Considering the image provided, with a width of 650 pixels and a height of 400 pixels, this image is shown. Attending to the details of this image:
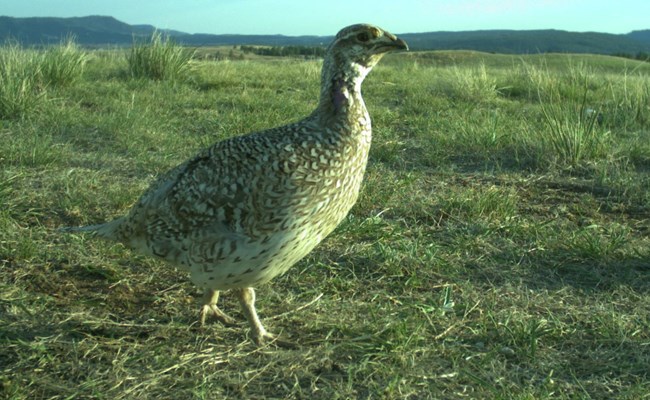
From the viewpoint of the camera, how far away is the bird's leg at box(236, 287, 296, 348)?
308cm

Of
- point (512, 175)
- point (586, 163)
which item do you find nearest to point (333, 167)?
point (512, 175)

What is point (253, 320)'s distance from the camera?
311 cm

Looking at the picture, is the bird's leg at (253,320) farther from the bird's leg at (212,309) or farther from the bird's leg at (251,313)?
the bird's leg at (212,309)

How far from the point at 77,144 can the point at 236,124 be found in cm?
147

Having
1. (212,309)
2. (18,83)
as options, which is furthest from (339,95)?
(18,83)

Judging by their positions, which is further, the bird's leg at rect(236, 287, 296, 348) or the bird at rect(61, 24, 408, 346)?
the bird's leg at rect(236, 287, 296, 348)

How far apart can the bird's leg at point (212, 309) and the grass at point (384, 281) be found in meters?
0.07

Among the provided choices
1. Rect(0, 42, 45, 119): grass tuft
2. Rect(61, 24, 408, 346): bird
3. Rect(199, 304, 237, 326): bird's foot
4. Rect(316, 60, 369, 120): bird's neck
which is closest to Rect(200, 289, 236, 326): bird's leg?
Rect(199, 304, 237, 326): bird's foot

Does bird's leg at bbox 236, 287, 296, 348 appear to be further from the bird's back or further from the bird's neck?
the bird's neck

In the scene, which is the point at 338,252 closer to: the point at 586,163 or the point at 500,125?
the point at 586,163

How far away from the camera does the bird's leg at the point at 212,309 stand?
3.26m

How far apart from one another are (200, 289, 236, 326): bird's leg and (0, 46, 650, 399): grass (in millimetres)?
68

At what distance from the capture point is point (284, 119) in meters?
7.09

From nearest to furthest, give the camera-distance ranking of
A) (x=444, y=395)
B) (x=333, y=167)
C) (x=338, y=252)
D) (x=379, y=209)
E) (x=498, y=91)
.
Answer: (x=444, y=395)
(x=333, y=167)
(x=338, y=252)
(x=379, y=209)
(x=498, y=91)
